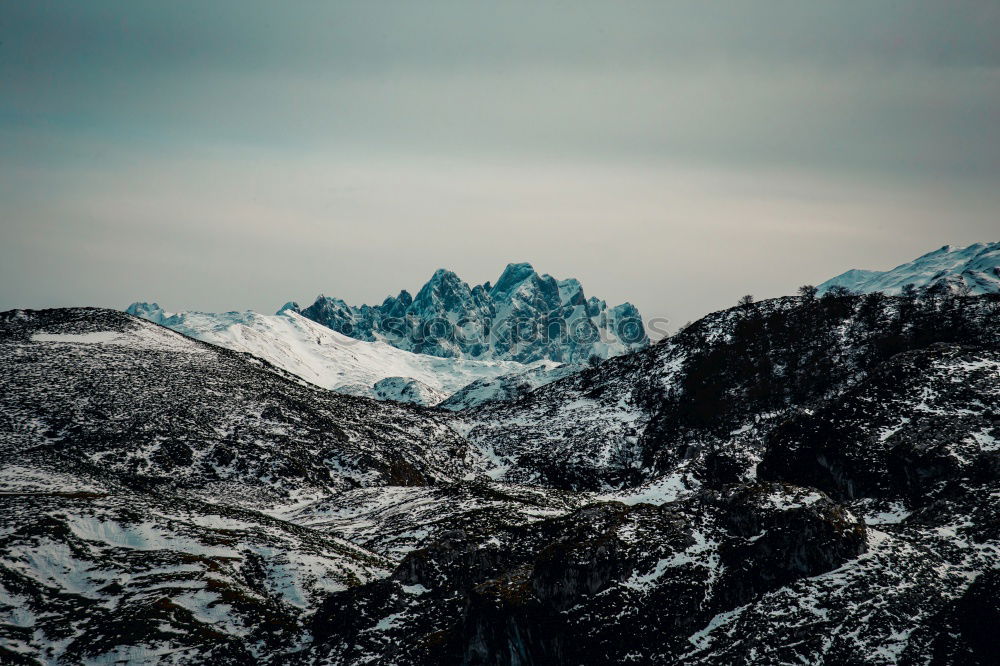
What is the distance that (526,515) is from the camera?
67.8 metres

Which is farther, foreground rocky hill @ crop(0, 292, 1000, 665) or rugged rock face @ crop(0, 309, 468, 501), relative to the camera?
rugged rock face @ crop(0, 309, 468, 501)

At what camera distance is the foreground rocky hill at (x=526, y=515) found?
42.8 metres

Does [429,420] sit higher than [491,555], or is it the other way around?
[429,420]

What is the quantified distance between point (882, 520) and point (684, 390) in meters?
67.0

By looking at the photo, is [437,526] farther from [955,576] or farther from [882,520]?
[955,576]

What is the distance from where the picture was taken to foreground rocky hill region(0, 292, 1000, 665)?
42750 millimetres

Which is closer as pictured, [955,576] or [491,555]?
[955,576]

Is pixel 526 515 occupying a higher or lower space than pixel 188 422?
lower

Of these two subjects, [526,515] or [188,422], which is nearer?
[526,515]

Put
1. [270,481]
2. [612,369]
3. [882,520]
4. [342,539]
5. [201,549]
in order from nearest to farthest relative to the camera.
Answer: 1. [882,520]
2. [201,549]
3. [342,539]
4. [270,481]
5. [612,369]

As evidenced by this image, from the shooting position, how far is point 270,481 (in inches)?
3723

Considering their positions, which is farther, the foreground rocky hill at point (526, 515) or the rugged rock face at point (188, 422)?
the rugged rock face at point (188, 422)

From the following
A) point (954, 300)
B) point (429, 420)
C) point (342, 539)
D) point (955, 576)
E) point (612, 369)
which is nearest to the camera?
point (955, 576)

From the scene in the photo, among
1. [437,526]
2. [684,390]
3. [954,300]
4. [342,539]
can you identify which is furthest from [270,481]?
[954,300]
